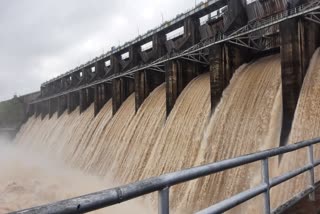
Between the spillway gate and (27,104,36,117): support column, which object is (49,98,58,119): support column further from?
the spillway gate

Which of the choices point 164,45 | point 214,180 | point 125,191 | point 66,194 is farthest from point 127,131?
point 125,191

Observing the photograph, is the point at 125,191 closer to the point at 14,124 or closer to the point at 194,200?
the point at 194,200

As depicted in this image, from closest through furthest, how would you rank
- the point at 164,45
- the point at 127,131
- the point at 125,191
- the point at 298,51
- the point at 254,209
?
1. the point at 125,191
2. the point at 254,209
3. the point at 298,51
4. the point at 127,131
5. the point at 164,45

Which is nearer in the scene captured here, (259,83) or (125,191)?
(125,191)

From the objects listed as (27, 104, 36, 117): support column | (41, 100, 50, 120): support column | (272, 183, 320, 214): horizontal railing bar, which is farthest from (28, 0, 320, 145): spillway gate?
(27, 104, 36, 117): support column

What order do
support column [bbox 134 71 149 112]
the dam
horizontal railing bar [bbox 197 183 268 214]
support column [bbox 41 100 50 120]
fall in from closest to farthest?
horizontal railing bar [bbox 197 183 268 214] → the dam → support column [bbox 134 71 149 112] → support column [bbox 41 100 50 120]

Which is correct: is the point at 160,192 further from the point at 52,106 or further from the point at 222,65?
the point at 52,106

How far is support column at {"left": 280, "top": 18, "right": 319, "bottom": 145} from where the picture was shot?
9656 millimetres

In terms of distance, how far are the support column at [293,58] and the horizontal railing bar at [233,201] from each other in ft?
23.3

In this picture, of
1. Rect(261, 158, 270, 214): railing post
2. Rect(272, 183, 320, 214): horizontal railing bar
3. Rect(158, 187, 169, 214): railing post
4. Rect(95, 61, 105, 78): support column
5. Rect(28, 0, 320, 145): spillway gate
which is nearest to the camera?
Rect(158, 187, 169, 214): railing post

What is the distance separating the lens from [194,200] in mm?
10383

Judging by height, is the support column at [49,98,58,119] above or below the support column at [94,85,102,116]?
below

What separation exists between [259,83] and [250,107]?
0.98m

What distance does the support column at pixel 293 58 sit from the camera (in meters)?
9.66
